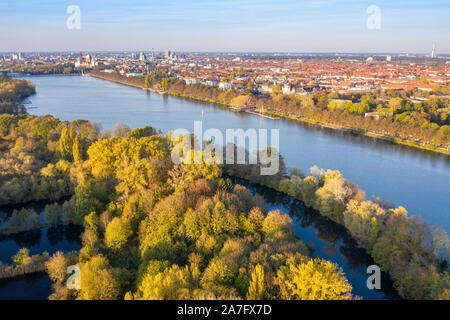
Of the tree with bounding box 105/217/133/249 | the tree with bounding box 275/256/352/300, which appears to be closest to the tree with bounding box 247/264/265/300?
the tree with bounding box 275/256/352/300

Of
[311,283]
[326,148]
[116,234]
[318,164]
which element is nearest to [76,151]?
[116,234]

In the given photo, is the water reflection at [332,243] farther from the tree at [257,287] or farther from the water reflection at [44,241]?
the water reflection at [44,241]

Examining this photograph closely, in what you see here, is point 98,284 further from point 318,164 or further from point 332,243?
point 318,164

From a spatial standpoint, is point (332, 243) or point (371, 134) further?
point (371, 134)

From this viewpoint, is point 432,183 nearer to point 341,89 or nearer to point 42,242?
point 42,242

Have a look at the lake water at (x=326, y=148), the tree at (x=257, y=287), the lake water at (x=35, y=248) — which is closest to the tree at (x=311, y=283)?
the tree at (x=257, y=287)

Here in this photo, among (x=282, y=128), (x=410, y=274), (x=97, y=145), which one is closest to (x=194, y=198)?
(x=97, y=145)

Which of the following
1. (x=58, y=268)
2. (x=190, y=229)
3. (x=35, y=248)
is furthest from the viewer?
(x=35, y=248)
